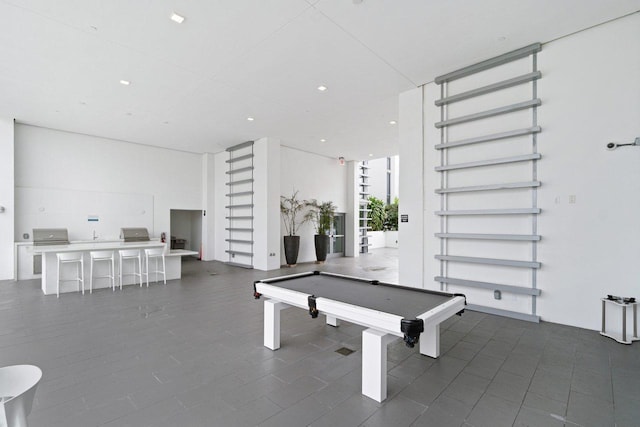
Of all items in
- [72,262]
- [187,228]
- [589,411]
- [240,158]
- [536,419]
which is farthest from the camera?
[187,228]

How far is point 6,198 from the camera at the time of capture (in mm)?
7109

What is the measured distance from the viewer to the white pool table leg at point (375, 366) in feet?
7.77

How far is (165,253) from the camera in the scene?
22.9 ft

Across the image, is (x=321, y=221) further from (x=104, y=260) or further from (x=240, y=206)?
(x=104, y=260)

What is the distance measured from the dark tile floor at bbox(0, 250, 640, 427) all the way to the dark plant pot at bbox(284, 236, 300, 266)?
480 cm

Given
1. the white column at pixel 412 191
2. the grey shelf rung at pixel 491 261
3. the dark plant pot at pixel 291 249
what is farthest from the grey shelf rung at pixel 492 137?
the dark plant pot at pixel 291 249

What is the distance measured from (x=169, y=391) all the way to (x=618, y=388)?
3751 millimetres

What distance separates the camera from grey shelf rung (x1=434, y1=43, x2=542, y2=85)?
4.25 meters

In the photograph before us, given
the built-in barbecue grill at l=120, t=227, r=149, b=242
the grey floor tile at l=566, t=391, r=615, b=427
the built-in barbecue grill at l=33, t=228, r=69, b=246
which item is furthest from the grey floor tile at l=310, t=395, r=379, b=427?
the built-in barbecue grill at l=120, t=227, r=149, b=242

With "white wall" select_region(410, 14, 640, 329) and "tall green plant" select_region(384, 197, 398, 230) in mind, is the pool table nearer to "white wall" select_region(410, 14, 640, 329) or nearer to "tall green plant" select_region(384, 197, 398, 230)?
"white wall" select_region(410, 14, 640, 329)

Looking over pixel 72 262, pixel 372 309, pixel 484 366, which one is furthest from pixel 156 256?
pixel 484 366

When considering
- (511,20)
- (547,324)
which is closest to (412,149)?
(511,20)

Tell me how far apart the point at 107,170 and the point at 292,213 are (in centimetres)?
562

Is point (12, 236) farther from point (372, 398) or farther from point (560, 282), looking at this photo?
point (560, 282)
